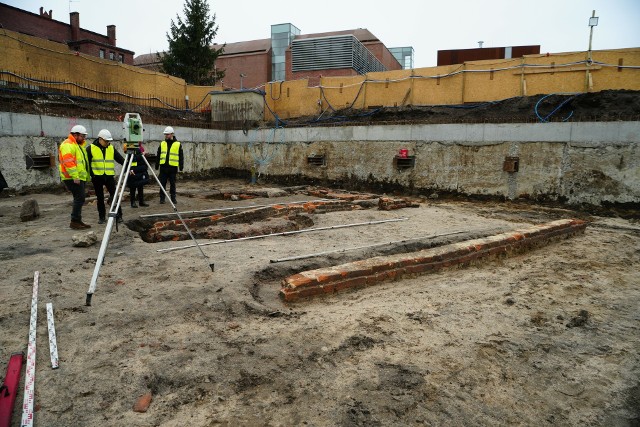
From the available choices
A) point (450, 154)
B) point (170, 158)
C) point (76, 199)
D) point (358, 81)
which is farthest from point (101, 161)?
point (358, 81)

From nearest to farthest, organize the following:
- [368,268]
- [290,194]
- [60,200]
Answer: [368,268]
[60,200]
[290,194]

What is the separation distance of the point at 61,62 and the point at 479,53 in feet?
59.6

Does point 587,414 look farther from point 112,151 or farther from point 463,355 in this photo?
point 112,151

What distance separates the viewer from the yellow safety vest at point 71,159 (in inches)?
232

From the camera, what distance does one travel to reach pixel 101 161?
645cm

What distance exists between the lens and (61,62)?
43.3 ft

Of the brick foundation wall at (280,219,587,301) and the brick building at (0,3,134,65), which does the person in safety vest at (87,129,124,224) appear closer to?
the brick foundation wall at (280,219,587,301)

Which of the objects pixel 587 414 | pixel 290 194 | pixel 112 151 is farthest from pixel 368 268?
pixel 290 194

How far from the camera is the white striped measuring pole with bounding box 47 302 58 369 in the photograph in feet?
7.90

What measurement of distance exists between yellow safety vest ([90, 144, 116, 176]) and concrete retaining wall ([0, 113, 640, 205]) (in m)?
5.02

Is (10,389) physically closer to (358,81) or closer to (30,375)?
(30,375)

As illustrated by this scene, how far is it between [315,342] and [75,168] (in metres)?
5.36

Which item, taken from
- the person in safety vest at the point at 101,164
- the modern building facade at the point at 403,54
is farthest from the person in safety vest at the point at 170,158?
the modern building facade at the point at 403,54

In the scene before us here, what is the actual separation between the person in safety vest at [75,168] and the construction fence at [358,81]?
24.2 feet
